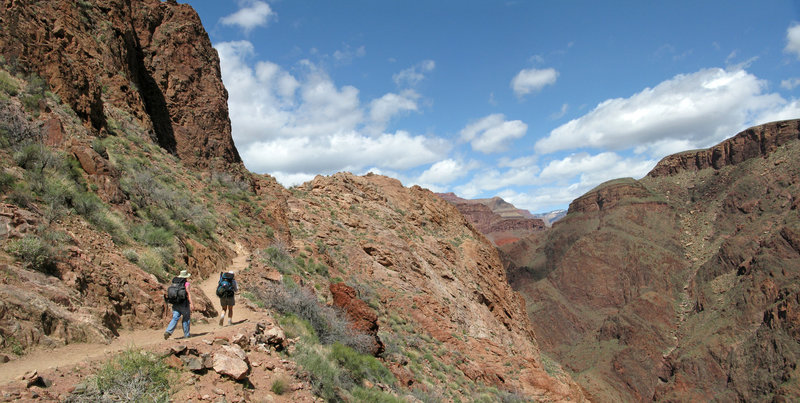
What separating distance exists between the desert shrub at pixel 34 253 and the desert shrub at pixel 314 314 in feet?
14.9

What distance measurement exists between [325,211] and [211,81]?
8.79 m

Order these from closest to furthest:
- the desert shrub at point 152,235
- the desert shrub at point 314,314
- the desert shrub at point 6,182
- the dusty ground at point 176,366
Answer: the dusty ground at point 176,366
the desert shrub at point 6,182
the desert shrub at point 152,235
the desert shrub at point 314,314

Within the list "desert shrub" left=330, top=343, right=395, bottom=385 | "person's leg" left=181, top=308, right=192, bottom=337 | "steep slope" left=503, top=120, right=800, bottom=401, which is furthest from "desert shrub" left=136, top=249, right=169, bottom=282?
"steep slope" left=503, top=120, right=800, bottom=401

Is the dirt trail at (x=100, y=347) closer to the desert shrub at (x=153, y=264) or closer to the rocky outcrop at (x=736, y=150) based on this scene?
the desert shrub at (x=153, y=264)

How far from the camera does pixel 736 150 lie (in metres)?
118

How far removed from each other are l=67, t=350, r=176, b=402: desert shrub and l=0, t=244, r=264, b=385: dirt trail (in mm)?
459

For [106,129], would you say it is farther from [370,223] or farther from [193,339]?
[370,223]

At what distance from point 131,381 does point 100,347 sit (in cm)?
136

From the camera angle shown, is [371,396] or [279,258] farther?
[279,258]

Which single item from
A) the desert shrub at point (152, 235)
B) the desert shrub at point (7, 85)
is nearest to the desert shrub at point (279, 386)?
the desert shrub at point (152, 235)

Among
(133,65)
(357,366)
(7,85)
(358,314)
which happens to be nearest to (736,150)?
(358,314)

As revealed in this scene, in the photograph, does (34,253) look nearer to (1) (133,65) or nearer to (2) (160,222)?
(2) (160,222)

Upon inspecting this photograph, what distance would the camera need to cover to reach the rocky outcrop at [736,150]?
10538cm

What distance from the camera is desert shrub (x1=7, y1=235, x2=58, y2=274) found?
20.5 feet
